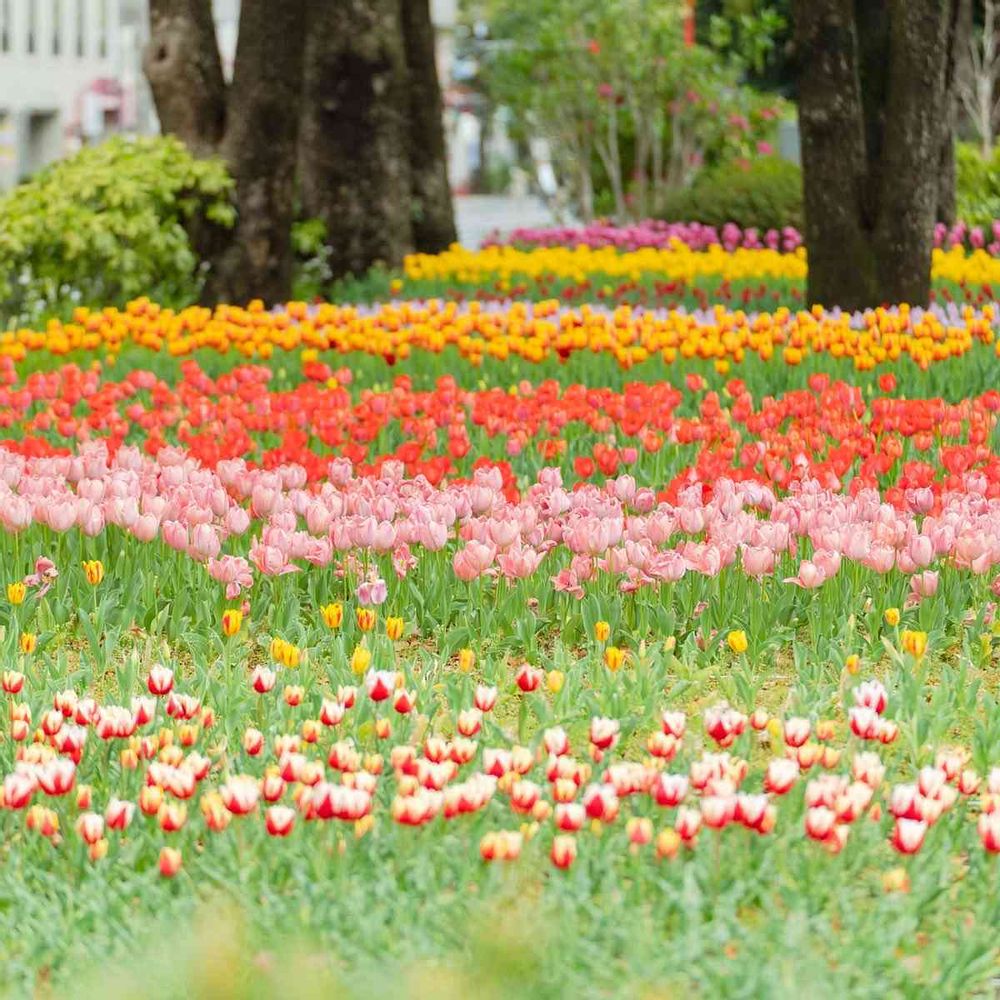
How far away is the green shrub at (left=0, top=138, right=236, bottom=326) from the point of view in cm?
1269

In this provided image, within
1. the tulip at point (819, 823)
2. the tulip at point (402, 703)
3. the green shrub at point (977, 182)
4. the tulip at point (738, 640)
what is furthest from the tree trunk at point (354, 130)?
the tulip at point (819, 823)

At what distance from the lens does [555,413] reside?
789 cm

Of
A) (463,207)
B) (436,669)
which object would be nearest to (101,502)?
(436,669)

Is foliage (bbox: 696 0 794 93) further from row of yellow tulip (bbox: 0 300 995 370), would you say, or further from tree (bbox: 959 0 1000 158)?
row of yellow tulip (bbox: 0 300 995 370)

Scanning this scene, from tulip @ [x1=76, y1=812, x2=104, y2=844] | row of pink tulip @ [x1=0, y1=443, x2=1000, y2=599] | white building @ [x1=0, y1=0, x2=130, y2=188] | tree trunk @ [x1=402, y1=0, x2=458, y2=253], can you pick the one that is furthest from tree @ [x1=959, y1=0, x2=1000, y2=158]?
white building @ [x1=0, y1=0, x2=130, y2=188]

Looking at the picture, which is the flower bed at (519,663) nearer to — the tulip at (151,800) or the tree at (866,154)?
the tulip at (151,800)

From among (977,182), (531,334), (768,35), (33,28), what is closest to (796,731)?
(531,334)

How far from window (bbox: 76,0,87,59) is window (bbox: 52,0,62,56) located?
1458 mm

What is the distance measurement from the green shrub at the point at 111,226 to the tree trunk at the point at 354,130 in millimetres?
1889

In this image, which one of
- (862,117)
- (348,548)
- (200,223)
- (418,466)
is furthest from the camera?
(200,223)

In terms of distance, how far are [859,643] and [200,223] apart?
8852 mm

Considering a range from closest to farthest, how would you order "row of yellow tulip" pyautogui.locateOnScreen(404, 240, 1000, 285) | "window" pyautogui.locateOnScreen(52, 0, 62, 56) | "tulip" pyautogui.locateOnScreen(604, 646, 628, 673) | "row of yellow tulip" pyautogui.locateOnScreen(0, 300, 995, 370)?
"tulip" pyautogui.locateOnScreen(604, 646, 628, 673) → "row of yellow tulip" pyautogui.locateOnScreen(0, 300, 995, 370) → "row of yellow tulip" pyautogui.locateOnScreen(404, 240, 1000, 285) → "window" pyautogui.locateOnScreen(52, 0, 62, 56)

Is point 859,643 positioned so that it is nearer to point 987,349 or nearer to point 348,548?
point 348,548

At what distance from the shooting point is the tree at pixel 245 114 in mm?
13250
